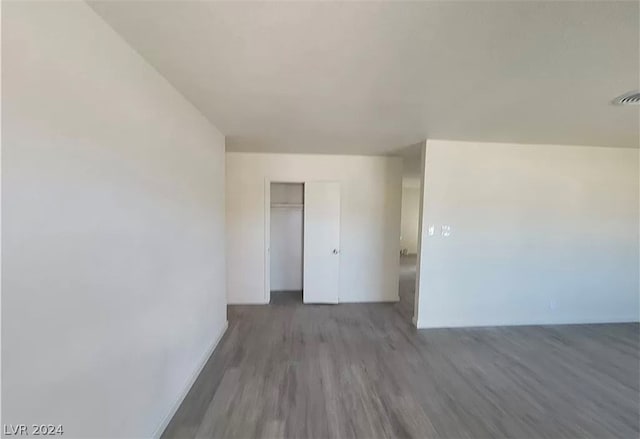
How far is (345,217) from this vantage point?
4.64 metres

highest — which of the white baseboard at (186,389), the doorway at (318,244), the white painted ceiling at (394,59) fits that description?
the white painted ceiling at (394,59)

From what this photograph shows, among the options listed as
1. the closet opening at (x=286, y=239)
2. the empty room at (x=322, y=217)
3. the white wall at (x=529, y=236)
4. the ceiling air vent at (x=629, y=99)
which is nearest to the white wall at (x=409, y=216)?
the empty room at (x=322, y=217)

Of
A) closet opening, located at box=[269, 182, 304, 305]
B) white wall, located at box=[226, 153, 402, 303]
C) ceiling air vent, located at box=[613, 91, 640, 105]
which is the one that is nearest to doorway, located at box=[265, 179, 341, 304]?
white wall, located at box=[226, 153, 402, 303]

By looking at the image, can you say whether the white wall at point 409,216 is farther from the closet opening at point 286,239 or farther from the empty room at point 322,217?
the closet opening at point 286,239

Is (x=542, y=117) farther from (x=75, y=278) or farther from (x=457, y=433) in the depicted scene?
(x=75, y=278)

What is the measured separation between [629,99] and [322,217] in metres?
3.49

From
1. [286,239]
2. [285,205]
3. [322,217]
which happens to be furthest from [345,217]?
[286,239]

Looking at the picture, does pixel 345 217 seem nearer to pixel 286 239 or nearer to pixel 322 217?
pixel 322 217

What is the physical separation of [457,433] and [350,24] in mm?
2653

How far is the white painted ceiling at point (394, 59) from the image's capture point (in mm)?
1200

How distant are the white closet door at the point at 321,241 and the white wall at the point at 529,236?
58.1 inches

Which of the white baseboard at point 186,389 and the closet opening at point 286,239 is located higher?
the closet opening at point 286,239

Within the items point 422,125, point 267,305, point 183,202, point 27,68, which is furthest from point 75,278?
point 267,305

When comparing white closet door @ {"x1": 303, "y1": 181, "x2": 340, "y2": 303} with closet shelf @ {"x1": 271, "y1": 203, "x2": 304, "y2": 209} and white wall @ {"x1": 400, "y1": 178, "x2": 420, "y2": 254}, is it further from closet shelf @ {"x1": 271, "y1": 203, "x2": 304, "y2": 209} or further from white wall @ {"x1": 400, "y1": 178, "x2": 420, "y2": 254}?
white wall @ {"x1": 400, "y1": 178, "x2": 420, "y2": 254}
